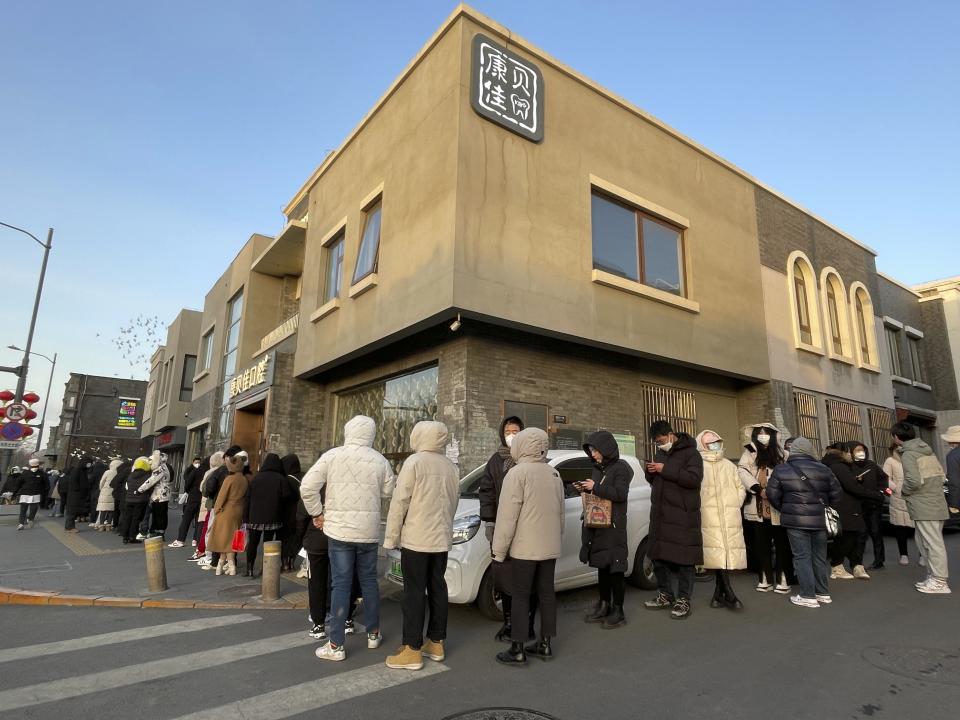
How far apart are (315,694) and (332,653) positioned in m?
0.67

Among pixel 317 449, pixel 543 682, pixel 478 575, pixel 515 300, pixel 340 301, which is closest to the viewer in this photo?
pixel 543 682

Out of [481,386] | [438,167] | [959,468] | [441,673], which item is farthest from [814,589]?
[438,167]

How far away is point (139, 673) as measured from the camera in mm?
4211

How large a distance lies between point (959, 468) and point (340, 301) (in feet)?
35.1

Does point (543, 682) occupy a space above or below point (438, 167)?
below

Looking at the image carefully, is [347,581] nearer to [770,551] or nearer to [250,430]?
[770,551]

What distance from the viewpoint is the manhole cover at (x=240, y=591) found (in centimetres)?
682

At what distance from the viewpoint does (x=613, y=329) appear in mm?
10703

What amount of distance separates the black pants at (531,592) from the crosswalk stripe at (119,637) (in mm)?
3083

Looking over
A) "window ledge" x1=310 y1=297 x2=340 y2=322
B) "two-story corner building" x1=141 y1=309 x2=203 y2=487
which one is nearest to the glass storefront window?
"window ledge" x1=310 y1=297 x2=340 y2=322

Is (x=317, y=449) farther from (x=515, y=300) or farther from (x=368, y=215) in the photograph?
(x=515, y=300)

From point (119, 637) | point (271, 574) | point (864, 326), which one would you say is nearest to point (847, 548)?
point (271, 574)

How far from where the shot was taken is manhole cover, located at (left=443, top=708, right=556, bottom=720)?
3.38 m

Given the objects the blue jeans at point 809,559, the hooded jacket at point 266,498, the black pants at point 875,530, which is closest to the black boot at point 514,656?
the blue jeans at point 809,559
